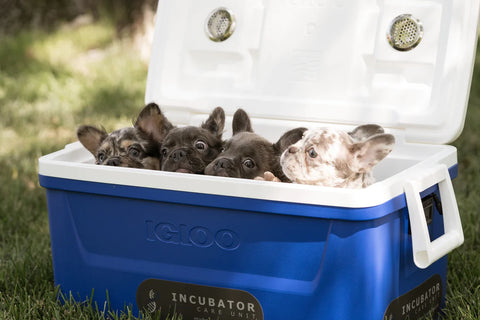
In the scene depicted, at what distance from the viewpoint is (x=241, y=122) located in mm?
2303

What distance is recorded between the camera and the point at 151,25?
18.5 ft

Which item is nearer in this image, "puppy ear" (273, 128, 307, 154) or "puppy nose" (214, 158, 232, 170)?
"puppy nose" (214, 158, 232, 170)

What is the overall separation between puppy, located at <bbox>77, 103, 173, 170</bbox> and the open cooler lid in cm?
37

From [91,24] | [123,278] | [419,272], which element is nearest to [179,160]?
[123,278]

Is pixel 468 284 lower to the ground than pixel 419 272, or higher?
lower

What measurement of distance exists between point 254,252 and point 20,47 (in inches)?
189

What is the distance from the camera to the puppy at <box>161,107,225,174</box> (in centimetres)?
211

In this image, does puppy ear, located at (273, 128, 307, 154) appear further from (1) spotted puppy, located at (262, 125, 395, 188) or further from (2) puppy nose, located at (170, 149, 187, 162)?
(2) puppy nose, located at (170, 149, 187, 162)

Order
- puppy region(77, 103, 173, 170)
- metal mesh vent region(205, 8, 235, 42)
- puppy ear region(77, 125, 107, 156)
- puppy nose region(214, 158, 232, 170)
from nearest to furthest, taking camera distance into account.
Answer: puppy nose region(214, 158, 232, 170) < puppy region(77, 103, 173, 170) < puppy ear region(77, 125, 107, 156) < metal mesh vent region(205, 8, 235, 42)

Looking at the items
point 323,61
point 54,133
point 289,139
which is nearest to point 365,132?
point 289,139

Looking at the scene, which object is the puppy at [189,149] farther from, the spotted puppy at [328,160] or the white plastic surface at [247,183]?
the spotted puppy at [328,160]

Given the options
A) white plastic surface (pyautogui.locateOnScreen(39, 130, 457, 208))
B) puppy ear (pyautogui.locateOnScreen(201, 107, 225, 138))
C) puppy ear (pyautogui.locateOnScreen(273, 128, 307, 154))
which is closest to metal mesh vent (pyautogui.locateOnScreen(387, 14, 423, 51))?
white plastic surface (pyautogui.locateOnScreen(39, 130, 457, 208))

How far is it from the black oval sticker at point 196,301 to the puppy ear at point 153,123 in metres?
0.54

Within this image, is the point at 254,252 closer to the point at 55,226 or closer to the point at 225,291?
the point at 225,291
